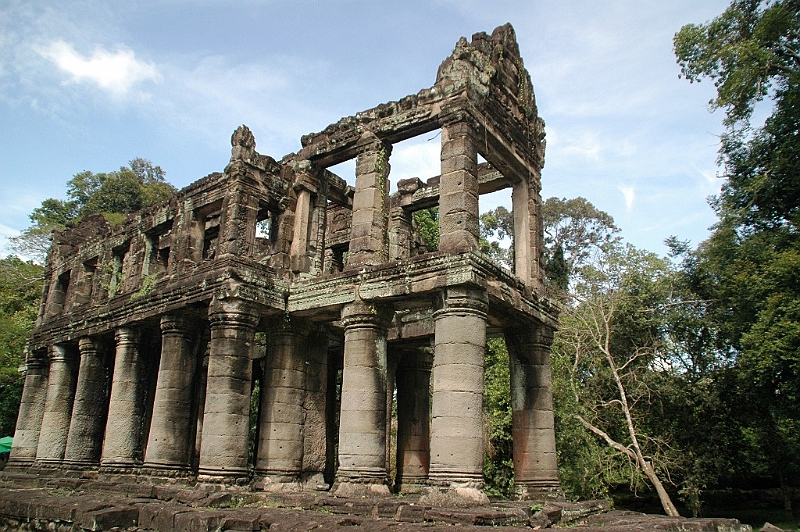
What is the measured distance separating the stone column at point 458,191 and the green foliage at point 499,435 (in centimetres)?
975

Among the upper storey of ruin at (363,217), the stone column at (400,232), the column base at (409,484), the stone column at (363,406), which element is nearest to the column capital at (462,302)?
the upper storey of ruin at (363,217)

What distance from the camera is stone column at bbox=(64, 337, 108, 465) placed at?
16.3 metres

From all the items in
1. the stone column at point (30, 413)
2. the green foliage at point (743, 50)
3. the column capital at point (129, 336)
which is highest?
the green foliage at point (743, 50)

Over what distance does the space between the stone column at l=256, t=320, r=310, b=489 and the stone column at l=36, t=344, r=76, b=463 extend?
8464 millimetres

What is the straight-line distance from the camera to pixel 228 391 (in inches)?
466

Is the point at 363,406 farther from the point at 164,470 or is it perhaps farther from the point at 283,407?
the point at 164,470

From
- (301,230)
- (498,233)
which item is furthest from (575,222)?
(301,230)

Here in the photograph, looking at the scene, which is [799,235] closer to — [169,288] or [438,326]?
[438,326]

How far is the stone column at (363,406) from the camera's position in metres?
10.5

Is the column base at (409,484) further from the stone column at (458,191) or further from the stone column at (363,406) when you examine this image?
the stone column at (458,191)

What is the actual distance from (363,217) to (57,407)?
11879mm

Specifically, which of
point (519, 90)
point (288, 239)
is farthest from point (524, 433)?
→ point (519, 90)

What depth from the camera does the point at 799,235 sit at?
57.1 feet

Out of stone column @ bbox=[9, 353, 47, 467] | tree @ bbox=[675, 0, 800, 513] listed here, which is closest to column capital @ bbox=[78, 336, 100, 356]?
Answer: stone column @ bbox=[9, 353, 47, 467]
